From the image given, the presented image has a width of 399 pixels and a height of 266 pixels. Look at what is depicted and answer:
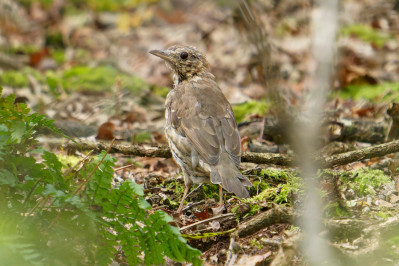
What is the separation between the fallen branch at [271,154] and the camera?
470 cm

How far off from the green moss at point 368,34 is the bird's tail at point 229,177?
7.09m

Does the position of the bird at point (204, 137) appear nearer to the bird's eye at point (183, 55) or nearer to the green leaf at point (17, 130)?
the bird's eye at point (183, 55)

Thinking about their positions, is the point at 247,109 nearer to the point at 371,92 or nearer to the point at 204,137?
the point at 371,92

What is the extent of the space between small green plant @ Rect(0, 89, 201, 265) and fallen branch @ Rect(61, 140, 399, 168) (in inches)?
39.6

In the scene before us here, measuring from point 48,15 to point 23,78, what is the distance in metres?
5.52

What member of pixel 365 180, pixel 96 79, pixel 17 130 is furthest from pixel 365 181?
pixel 96 79

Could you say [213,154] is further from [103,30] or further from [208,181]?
[103,30]

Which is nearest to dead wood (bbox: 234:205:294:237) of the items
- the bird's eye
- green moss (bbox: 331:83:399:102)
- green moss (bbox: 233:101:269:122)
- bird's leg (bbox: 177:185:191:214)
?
bird's leg (bbox: 177:185:191:214)

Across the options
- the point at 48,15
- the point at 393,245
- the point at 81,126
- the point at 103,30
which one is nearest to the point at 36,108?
the point at 81,126

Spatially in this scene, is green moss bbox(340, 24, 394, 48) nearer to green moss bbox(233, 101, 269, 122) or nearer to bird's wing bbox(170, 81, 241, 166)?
green moss bbox(233, 101, 269, 122)

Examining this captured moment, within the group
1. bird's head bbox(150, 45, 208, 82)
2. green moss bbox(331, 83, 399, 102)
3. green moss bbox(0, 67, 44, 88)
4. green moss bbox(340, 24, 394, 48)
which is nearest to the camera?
bird's head bbox(150, 45, 208, 82)

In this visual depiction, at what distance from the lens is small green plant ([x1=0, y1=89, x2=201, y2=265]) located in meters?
3.22

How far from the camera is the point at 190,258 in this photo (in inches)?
126

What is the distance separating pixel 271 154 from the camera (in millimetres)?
5000
